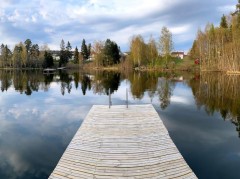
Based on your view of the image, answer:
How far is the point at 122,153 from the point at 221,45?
2763 inches

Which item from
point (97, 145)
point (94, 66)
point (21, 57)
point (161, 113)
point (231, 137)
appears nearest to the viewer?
point (97, 145)

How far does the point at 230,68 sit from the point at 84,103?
50.0m

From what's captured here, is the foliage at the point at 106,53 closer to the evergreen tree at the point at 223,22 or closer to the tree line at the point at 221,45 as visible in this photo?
the tree line at the point at 221,45

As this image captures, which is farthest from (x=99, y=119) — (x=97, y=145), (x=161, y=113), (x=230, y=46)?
(x=230, y=46)

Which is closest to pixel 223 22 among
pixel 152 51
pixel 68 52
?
pixel 152 51

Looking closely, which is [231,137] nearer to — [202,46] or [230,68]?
[230,68]

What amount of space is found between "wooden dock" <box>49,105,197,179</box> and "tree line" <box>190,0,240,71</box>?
5403 cm

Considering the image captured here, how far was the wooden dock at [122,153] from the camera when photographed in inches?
340

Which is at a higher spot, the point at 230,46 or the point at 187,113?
the point at 230,46

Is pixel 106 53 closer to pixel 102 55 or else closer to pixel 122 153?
pixel 102 55

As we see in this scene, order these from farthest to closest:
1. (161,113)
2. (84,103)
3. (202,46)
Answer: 1. (202,46)
2. (84,103)
3. (161,113)

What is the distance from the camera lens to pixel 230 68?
6600cm

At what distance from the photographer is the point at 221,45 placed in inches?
2896

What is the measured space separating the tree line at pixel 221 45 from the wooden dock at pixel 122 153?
54.0m
